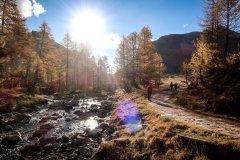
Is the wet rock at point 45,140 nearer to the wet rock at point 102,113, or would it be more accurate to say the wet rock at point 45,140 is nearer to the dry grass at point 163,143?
the dry grass at point 163,143

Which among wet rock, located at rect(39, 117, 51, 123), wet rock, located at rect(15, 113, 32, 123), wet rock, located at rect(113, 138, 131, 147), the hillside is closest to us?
wet rock, located at rect(113, 138, 131, 147)

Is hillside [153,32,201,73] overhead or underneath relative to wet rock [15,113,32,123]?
overhead

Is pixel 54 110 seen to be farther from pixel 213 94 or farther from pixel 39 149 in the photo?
pixel 213 94

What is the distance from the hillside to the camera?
528ft

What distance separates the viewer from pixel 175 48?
179 meters

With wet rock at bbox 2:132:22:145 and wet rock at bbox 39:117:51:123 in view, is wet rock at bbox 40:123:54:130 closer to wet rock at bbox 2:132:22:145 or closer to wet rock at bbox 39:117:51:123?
wet rock at bbox 39:117:51:123

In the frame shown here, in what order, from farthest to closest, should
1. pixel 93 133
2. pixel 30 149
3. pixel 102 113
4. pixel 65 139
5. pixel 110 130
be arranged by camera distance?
pixel 102 113 → pixel 110 130 → pixel 93 133 → pixel 65 139 → pixel 30 149

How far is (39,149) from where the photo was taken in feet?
56.4

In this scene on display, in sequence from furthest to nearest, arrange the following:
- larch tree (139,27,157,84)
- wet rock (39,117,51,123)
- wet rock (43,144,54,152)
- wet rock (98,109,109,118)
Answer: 1. larch tree (139,27,157,84)
2. wet rock (98,109,109,118)
3. wet rock (39,117,51,123)
4. wet rock (43,144,54,152)

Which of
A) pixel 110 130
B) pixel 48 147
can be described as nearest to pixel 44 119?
pixel 110 130

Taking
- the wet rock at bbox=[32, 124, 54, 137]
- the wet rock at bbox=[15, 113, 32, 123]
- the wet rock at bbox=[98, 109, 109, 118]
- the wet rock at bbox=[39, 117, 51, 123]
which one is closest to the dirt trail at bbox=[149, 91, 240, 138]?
the wet rock at bbox=[32, 124, 54, 137]

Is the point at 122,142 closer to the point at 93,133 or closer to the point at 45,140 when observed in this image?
the point at 93,133

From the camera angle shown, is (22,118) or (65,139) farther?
(22,118)

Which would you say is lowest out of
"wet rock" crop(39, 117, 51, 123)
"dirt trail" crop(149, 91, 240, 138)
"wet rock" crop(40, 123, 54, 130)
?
"wet rock" crop(40, 123, 54, 130)
